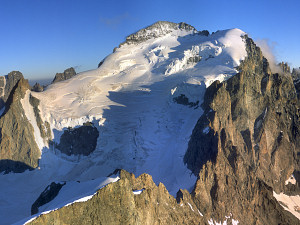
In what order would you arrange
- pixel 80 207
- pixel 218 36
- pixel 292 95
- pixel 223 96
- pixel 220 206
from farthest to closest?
1. pixel 218 36
2. pixel 292 95
3. pixel 223 96
4. pixel 220 206
5. pixel 80 207

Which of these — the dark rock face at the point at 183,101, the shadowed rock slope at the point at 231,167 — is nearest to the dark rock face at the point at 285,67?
the shadowed rock slope at the point at 231,167

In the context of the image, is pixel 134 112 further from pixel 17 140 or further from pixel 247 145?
pixel 17 140

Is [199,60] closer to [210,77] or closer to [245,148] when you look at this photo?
[210,77]

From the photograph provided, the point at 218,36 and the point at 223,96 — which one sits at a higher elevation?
the point at 218,36

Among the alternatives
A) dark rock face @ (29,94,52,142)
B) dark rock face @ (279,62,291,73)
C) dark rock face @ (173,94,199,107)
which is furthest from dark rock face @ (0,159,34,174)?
dark rock face @ (279,62,291,73)

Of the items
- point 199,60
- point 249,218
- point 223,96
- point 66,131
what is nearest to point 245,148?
point 223,96

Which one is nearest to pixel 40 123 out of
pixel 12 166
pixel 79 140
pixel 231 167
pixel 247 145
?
pixel 79 140

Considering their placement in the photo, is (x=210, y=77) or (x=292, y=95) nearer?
(x=210, y=77)

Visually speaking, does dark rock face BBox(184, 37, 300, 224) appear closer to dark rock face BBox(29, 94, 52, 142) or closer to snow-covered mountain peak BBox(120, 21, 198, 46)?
snow-covered mountain peak BBox(120, 21, 198, 46)
